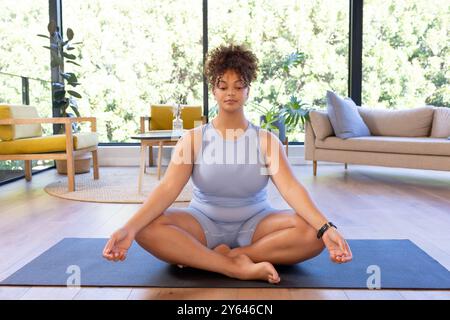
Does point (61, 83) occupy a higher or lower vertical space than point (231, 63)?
higher

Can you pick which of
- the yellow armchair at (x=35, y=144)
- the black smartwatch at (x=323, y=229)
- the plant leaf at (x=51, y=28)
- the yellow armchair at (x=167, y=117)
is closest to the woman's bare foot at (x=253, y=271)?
the black smartwatch at (x=323, y=229)

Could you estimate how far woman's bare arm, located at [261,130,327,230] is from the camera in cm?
160

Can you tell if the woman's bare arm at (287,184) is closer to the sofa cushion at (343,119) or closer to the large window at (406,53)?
the sofa cushion at (343,119)

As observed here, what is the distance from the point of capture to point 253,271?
1634 millimetres

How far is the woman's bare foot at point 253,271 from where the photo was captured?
5.31 feet

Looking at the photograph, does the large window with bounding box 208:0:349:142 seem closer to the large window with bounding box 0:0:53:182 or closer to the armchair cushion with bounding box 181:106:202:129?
the armchair cushion with bounding box 181:106:202:129

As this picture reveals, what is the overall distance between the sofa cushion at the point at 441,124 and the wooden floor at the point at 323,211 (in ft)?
1.41

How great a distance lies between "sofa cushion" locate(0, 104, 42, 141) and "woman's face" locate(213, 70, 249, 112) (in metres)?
2.72

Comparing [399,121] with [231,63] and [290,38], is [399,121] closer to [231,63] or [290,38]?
[290,38]

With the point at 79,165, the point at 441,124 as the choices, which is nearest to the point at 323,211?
the point at 441,124

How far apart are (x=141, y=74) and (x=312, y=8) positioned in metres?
2.25

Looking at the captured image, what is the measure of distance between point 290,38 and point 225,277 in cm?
447
